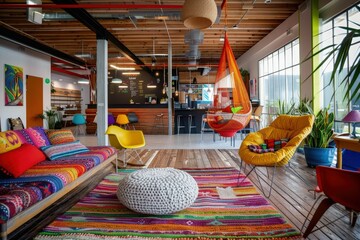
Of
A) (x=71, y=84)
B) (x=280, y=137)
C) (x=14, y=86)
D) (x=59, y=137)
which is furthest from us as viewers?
(x=71, y=84)

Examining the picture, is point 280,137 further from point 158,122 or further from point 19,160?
point 158,122

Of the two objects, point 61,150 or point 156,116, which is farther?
point 156,116

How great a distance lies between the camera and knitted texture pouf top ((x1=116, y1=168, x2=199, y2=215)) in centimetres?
233

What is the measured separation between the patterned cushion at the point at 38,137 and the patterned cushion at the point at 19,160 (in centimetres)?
31

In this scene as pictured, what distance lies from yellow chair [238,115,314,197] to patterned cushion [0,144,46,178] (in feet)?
8.46

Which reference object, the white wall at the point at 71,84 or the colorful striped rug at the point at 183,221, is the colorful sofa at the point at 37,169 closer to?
the colorful striped rug at the point at 183,221

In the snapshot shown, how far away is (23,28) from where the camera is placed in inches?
316

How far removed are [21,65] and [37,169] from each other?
769 cm

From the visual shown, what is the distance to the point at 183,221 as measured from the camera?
2.35 meters

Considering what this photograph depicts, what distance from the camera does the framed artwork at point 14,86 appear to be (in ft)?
25.9

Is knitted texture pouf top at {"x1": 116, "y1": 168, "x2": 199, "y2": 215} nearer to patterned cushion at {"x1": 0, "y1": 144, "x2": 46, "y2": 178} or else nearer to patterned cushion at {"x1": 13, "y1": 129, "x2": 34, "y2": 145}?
patterned cushion at {"x1": 0, "y1": 144, "x2": 46, "y2": 178}

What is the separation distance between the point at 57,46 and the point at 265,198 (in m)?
10.6

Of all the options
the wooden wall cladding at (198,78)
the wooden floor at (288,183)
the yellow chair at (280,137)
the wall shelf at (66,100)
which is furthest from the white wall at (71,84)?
the yellow chair at (280,137)

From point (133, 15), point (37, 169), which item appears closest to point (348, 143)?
point (37, 169)
